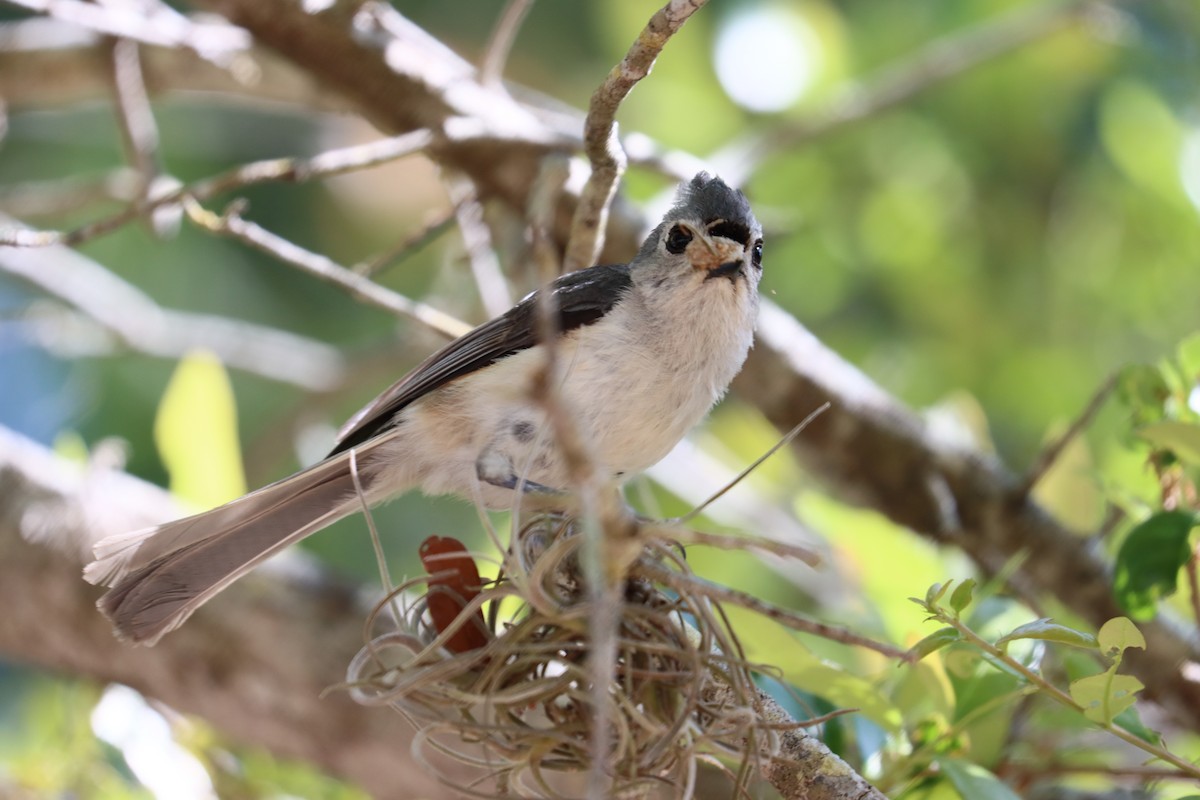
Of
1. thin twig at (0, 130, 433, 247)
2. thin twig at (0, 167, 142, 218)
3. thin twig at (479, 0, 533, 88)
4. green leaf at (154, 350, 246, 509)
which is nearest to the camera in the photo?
thin twig at (0, 130, 433, 247)

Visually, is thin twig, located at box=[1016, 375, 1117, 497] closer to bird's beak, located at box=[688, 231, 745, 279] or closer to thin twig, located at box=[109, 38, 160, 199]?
bird's beak, located at box=[688, 231, 745, 279]

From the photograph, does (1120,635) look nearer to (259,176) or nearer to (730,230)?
(730,230)

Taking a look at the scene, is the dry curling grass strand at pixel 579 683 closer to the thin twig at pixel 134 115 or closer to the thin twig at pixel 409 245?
the thin twig at pixel 409 245

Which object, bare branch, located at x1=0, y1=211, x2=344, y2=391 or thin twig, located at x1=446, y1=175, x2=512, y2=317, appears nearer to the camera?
thin twig, located at x1=446, y1=175, x2=512, y2=317

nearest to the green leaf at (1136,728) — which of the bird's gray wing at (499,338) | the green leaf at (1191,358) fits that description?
the green leaf at (1191,358)

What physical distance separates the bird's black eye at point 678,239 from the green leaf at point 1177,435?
2.73 feet

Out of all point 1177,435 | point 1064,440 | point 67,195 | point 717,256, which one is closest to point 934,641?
point 1177,435

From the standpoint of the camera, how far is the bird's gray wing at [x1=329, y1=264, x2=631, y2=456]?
214 centimetres

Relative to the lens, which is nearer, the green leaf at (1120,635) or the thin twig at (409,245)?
the green leaf at (1120,635)

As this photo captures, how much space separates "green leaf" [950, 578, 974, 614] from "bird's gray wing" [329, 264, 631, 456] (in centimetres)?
92

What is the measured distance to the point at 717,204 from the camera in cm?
215

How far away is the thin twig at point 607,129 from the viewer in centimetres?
→ 158

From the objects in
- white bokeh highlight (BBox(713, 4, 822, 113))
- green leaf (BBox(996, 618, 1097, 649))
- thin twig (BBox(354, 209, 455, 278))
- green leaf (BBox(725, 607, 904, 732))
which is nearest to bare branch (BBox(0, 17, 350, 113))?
thin twig (BBox(354, 209, 455, 278))

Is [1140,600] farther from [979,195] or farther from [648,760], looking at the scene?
[979,195]
